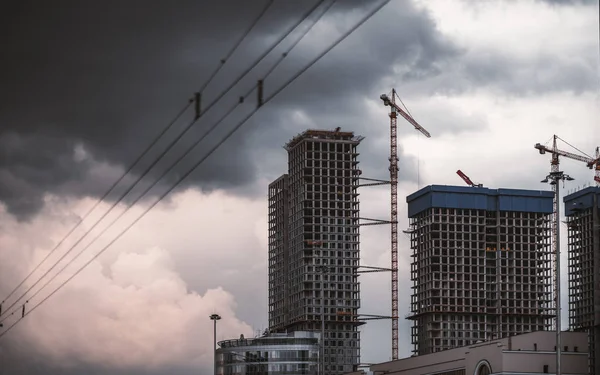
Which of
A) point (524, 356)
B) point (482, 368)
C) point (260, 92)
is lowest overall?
point (482, 368)

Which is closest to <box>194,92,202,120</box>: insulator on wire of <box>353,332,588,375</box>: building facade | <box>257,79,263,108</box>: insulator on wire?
<box>257,79,263,108</box>: insulator on wire

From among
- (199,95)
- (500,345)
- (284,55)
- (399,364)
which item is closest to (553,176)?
(500,345)

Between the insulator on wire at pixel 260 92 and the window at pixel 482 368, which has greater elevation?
the insulator on wire at pixel 260 92

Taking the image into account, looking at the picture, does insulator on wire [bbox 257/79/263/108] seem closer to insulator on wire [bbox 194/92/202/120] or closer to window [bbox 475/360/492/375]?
insulator on wire [bbox 194/92/202/120]

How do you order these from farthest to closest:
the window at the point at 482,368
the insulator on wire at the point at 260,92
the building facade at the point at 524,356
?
the window at the point at 482,368
the building facade at the point at 524,356
the insulator on wire at the point at 260,92

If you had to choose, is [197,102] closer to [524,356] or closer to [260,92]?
[260,92]

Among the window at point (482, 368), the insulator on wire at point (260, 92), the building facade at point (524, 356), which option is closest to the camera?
the insulator on wire at point (260, 92)

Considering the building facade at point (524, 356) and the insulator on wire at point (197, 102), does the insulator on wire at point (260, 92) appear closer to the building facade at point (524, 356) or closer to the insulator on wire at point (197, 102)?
the insulator on wire at point (197, 102)

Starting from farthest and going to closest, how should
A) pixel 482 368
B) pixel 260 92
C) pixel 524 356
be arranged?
pixel 482 368 → pixel 524 356 → pixel 260 92

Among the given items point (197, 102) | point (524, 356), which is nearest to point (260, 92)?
point (197, 102)

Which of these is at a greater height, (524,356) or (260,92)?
(260,92)

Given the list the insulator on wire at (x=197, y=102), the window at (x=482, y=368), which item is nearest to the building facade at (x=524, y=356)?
the window at (x=482, y=368)

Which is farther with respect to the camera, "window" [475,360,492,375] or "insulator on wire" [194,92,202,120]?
"window" [475,360,492,375]

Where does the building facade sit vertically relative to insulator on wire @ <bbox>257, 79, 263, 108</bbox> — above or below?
below
